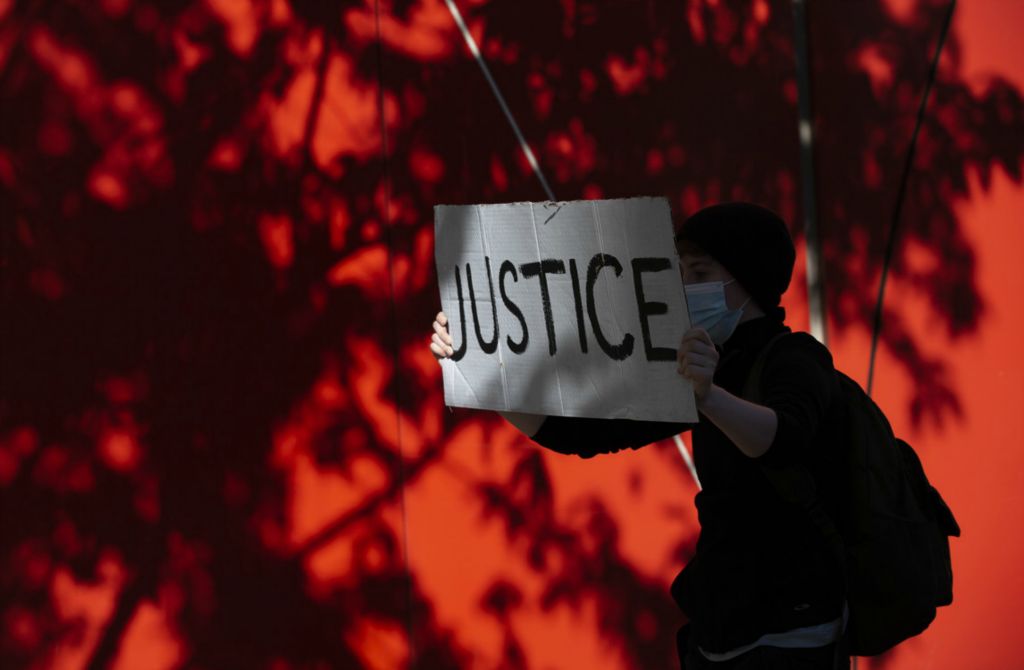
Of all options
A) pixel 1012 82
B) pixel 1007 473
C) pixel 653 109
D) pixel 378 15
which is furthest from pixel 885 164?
pixel 378 15

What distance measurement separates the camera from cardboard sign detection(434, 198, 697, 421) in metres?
2.40

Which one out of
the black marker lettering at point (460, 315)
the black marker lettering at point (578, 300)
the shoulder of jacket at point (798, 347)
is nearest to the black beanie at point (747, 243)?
the shoulder of jacket at point (798, 347)

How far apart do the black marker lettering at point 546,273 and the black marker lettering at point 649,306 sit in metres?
0.19

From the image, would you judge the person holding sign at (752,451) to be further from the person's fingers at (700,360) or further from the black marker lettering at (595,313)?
the black marker lettering at (595,313)

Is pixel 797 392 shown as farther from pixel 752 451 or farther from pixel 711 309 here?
pixel 711 309

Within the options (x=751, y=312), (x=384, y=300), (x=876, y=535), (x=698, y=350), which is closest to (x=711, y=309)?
(x=751, y=312)

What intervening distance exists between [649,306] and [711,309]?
0.20 meters

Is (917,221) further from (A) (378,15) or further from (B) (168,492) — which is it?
(B) (168,492)

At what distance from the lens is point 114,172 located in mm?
3924

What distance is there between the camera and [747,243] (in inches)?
99.4

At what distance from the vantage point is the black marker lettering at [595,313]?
2471mm

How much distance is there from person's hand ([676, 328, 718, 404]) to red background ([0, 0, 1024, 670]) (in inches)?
86.3

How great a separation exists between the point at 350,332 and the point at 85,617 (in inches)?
51.1

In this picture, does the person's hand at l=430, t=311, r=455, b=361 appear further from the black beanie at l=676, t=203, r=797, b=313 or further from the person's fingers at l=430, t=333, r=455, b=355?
the black beanie at l=676, t=203, r=797, b=313
